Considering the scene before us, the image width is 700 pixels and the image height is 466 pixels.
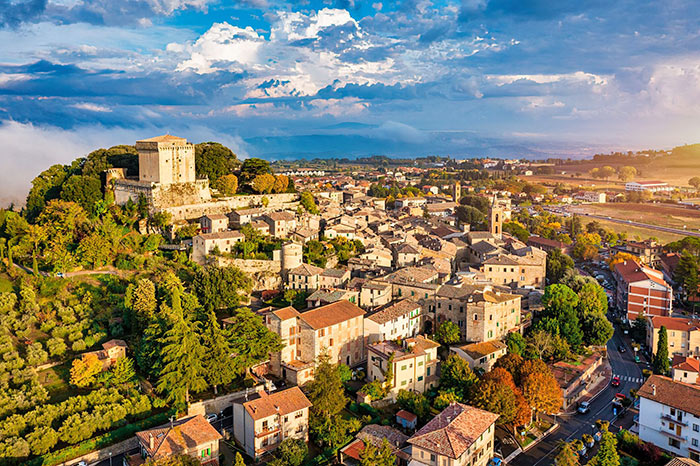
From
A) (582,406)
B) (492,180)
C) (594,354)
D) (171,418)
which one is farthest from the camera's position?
(492,180)

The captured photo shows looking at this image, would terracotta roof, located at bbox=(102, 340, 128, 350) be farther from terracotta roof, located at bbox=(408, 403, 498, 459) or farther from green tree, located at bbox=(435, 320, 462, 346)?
green tree, located at bbox=(435, 320, 462, 346)

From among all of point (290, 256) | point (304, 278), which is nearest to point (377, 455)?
point (304, 278)

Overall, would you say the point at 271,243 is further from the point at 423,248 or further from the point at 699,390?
the point at 699,390

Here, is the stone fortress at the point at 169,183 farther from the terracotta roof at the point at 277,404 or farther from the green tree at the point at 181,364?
the terracotta roof at the point at 277,404

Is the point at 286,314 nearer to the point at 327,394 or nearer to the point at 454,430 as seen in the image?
the point at 327,394

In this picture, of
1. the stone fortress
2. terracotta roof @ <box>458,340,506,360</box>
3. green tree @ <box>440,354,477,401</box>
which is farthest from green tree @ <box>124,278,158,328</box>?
terracotta roof @ <box>458,340,506,360</box>

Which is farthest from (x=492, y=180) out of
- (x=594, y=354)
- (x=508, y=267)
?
(x=594, y=354)
